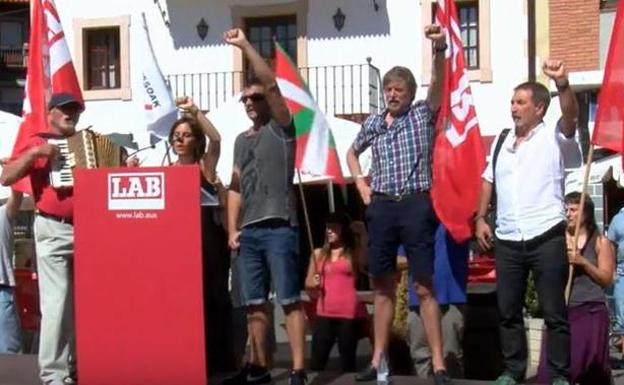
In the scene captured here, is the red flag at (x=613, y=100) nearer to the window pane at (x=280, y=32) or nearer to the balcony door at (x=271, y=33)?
the balcony door at (x=271, y=33)

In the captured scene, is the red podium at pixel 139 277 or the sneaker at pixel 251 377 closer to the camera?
the red podium at pixel 139 277

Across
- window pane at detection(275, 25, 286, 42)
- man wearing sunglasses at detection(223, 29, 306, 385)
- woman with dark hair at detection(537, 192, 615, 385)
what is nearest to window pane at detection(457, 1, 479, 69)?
window pane at detection(275, 25, 286, 42)

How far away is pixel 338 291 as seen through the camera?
33.5ft

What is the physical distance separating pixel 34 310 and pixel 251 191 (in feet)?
18.9

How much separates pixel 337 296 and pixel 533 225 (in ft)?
10.5

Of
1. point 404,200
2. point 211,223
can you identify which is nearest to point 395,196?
point 404,200

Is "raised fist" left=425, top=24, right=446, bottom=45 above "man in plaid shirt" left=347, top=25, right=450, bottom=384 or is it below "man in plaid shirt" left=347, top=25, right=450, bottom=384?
above

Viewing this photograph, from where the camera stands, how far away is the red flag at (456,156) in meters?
8.17

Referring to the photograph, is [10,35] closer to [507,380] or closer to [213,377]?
[213,377]

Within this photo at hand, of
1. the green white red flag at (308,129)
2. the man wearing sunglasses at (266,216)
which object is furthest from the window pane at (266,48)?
the man wearing sunglasses at (266,216)

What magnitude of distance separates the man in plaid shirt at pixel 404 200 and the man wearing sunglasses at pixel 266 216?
49 cm

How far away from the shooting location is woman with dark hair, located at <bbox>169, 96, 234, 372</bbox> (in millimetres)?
8203

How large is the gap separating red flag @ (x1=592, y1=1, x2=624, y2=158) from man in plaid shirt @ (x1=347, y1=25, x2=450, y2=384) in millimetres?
983

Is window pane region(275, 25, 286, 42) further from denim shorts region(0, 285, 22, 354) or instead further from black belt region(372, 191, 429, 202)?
black belt region(372, 191, 429, 202)
